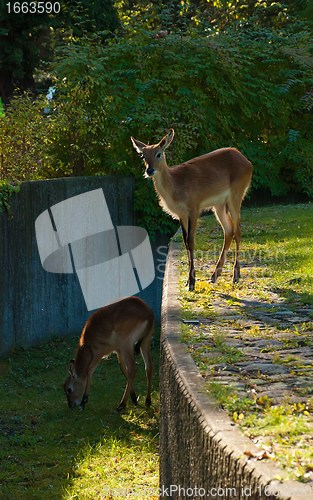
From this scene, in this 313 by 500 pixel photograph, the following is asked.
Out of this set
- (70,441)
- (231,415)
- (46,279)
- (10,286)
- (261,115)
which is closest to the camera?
(231,415)

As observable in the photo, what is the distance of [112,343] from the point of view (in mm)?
10328

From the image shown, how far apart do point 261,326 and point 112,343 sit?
111 inches

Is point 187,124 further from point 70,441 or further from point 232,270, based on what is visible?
point 70,441

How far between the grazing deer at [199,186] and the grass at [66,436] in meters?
1.70

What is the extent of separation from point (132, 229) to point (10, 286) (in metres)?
3.93

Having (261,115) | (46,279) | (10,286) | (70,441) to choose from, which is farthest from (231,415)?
(261,115)

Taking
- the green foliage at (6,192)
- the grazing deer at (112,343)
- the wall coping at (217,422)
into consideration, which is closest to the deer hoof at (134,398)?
the grazing deer at (112,343)

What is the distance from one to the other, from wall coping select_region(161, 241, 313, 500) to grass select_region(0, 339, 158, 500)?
120 centimetres

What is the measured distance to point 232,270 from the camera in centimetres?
1109

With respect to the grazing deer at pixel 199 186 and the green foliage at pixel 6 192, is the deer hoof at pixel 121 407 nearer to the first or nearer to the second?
the grazing deer at pixel 199 186

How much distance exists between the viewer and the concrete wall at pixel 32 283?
1199 cm

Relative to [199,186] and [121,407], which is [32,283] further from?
[199,186]

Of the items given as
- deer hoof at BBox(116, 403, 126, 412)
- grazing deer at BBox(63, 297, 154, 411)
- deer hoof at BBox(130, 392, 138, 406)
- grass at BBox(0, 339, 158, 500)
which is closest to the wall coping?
grass at BBox(0, 339, 158, 500)

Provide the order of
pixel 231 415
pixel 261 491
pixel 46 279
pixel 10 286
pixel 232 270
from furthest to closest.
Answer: pixel 46 279, pixel 10 286, pixel 232 270, pixel 231 415, pixel 261 491
